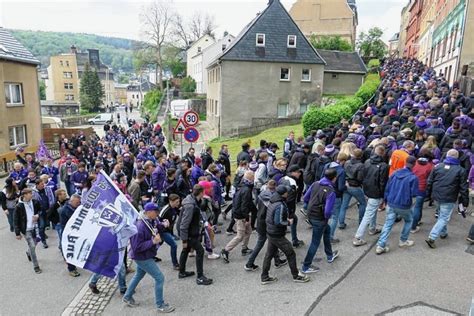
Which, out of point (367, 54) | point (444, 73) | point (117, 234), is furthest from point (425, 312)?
point (367, 54)

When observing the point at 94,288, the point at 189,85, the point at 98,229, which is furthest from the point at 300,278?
the point at 189,85

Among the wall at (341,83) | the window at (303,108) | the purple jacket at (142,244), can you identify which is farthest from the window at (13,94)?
the wall at (341,83)

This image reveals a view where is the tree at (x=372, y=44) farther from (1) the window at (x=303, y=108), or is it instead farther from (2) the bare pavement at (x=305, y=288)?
(2) the bare pavement at (x=305, y=288)

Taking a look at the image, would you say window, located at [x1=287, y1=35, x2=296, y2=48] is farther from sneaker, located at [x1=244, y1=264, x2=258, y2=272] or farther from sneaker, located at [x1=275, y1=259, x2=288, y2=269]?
sneaker, located at [x1=244, y1=264, x2=258, y2=272]

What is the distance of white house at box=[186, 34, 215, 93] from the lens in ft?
189

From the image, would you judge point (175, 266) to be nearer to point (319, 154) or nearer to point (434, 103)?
point (319, 154)

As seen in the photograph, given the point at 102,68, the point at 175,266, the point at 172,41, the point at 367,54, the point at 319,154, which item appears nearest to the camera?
the point at 175,266

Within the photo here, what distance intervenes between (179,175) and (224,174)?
6.88 feet

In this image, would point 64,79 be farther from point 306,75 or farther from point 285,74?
point 306,75

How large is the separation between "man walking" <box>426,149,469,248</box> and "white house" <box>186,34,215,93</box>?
51329mm

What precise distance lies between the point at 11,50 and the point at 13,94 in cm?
262

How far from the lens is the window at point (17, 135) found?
838 inches

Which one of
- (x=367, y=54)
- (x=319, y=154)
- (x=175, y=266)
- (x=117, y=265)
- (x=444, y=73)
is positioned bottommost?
(x=175, y=266)

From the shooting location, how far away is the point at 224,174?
11.5 metres
